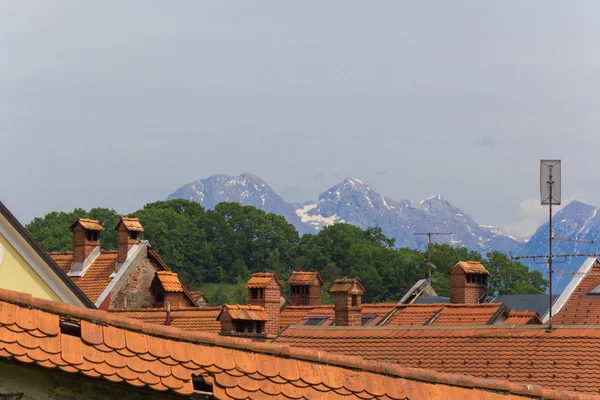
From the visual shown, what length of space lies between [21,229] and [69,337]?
12348mm

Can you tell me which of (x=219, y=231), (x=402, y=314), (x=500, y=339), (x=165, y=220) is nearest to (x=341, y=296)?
(x=402, y=314)

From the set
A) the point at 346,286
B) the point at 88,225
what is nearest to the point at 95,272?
the point at 88,225

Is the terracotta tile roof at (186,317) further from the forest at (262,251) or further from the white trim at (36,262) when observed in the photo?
the forest at (262,251)

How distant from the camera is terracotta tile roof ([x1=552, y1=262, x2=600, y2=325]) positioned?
45.8 m

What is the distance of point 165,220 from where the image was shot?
162500 millimetres

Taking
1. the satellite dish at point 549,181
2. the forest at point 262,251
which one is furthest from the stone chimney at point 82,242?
the forest at point 262,251

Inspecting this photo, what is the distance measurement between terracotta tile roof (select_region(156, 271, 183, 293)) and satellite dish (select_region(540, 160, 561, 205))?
25.4 metres

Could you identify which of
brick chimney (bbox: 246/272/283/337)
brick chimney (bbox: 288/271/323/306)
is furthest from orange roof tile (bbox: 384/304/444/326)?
brick chimney (bbox: 288/271/323/306)

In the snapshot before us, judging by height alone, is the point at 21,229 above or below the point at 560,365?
above

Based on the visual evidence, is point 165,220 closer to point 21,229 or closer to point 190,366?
point 21,229

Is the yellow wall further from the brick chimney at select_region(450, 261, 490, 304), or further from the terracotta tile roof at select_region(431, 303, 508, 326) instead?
the brick chimney at select_region(450, 261, 490, 304)

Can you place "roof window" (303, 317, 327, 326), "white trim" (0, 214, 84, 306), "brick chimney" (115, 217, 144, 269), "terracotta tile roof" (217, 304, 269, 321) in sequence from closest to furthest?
"white trim" (0, 214, 84, 306)
"terracotta tile roof" (217, 304, 269, 321)
"roof window" (303, 317, 327, 326)
"brick chimney" (115, 217, 144, 269)

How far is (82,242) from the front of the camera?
5031 cm

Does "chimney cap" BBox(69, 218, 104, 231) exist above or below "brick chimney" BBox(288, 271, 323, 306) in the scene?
above
